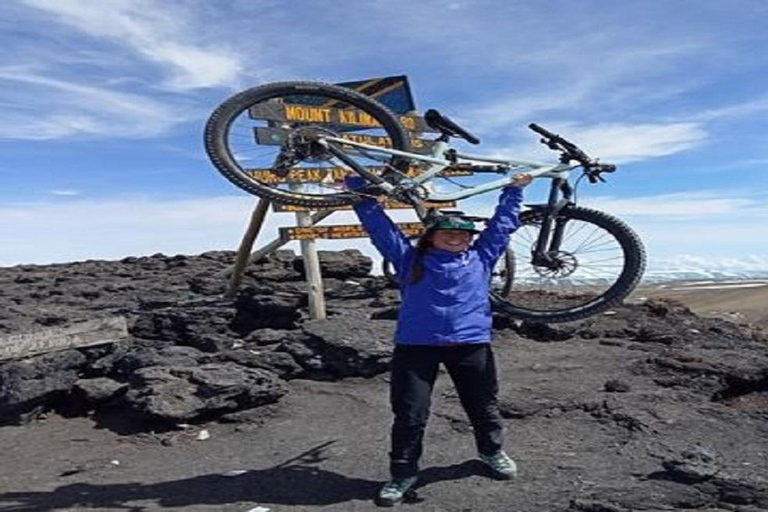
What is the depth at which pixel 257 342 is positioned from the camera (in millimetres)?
11016

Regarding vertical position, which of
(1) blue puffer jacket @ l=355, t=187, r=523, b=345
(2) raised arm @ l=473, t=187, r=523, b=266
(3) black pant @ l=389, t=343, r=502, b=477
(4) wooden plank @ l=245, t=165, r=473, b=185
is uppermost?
(4) wooden plank @ l=245, t=165, r=473, b=185

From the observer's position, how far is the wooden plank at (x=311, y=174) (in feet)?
25.6

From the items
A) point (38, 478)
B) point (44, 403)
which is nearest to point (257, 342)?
point (44, 403)

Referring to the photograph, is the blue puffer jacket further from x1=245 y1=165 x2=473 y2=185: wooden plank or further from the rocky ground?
the rocky ground

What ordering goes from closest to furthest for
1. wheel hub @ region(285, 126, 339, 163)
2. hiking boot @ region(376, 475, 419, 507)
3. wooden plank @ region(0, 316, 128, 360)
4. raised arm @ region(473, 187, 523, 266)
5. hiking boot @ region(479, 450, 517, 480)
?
1. hiking boot @ region(376, 475, 419, 507)
2. hiking boot @ region(479, 450, 517, 480)
3. raised arm @ region(473, 187, 523, 266)
4. wheel hub @ region(285, 126, 339, 163)
5. wooden plank @ region(0, 316, 128, 360)

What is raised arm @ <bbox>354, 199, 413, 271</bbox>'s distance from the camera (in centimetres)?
664

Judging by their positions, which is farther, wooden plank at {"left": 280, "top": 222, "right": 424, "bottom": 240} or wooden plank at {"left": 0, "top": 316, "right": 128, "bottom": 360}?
wooden plank at {"left": 280, "top": 222, "right": 424, "bottom": 240}

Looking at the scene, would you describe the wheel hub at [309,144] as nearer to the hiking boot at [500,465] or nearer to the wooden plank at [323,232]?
the hiking boot at [500,465]

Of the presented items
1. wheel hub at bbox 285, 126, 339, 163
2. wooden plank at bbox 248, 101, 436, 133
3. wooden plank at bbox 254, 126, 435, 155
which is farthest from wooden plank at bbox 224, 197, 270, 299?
wheel hub at bbox 285, 126, 339, 163

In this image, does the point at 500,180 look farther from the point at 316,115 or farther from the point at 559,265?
the point at 316,115

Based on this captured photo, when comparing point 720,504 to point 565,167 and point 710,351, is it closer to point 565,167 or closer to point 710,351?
point 565,167

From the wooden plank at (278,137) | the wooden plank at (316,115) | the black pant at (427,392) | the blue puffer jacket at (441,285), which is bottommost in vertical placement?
the black pant at (427,392)

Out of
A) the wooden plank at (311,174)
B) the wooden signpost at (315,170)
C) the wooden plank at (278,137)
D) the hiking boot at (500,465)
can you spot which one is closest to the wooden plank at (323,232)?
the wooden signpost at (315,170)

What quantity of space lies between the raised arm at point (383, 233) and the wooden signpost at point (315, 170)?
82 cm
